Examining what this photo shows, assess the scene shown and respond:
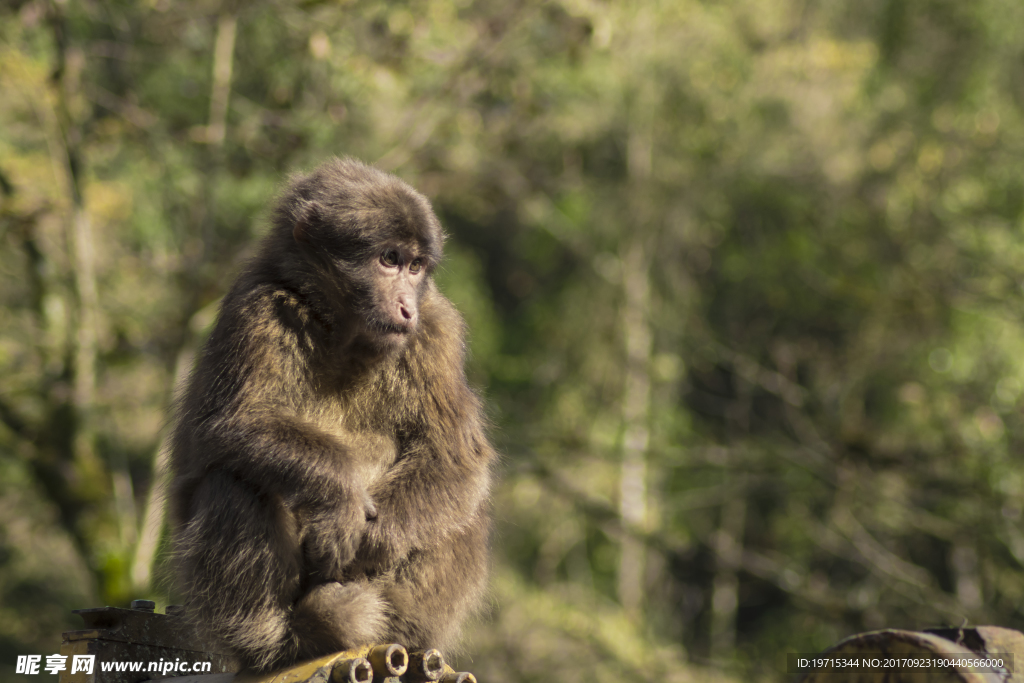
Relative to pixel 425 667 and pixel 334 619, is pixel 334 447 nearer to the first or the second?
pixel 334 619

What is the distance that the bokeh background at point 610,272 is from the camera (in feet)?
21.9

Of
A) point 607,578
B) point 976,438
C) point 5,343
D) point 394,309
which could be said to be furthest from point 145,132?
point 607,578

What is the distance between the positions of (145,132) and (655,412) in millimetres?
13797

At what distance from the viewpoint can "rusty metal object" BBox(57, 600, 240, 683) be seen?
299 cm

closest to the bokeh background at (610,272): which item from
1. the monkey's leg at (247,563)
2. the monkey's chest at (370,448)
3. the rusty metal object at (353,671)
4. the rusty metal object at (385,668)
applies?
the monkey's chest at (370,448)

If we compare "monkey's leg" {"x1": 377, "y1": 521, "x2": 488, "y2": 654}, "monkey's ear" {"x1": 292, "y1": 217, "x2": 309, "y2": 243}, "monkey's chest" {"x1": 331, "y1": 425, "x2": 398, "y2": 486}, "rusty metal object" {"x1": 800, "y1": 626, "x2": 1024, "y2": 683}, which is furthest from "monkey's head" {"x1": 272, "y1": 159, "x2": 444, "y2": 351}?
"rusty metal object" {"x1": 800, "y1": 626, "x2": 1024, "y2": 683}

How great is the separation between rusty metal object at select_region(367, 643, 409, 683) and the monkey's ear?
141 centimetres

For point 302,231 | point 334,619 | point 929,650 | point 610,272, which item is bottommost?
A: point 929,650

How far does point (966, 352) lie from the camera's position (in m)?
11.4

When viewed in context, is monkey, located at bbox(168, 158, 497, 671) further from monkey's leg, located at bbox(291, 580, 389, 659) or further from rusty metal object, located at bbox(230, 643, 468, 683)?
rusty metal object, located at bbox(230, 643, 468, 683)

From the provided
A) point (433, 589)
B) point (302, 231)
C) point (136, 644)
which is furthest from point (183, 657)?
point (302, 231)

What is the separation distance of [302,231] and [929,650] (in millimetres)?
2264

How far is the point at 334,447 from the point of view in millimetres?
2789

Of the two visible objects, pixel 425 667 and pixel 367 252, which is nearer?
pixel 425 667
